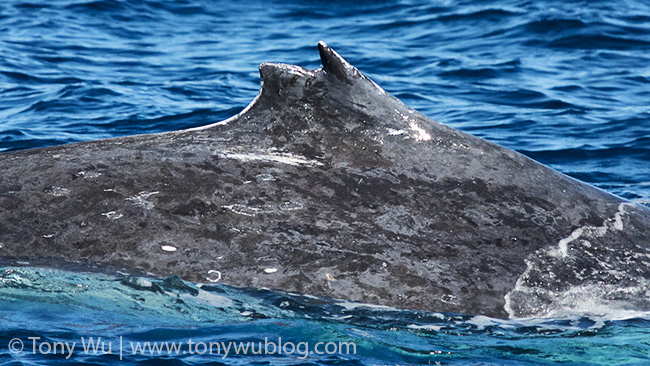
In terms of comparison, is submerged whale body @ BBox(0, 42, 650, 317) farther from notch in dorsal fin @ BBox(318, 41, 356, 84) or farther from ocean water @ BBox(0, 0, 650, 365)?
ocean water @ BBox(0, 0, 650, 365)

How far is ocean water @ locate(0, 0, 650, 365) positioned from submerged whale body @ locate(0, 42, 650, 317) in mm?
149

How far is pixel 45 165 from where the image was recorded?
527 cm

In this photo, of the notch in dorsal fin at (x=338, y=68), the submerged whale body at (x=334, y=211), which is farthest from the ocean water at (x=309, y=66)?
the notch in dorsal fin at (x=338, y=68)

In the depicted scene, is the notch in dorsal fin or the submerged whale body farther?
the notch in dorsal fin

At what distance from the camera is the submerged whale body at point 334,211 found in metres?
4.99

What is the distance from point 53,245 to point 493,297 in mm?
2458

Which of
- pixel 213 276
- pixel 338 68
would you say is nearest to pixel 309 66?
pixel 338 68

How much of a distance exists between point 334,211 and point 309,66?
1162cm

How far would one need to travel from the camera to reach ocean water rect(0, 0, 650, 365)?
471 cm

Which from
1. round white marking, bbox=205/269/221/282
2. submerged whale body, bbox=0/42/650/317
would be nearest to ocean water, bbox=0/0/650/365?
round white marking, bbox=205/269/221/282

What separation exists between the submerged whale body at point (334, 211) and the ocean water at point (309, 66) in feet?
0.49

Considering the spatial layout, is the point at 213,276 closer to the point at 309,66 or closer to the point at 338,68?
the point at 338,68

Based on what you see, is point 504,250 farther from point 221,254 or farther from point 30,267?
point 30,267

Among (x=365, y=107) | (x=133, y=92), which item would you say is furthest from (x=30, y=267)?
(x=133, y=92)
